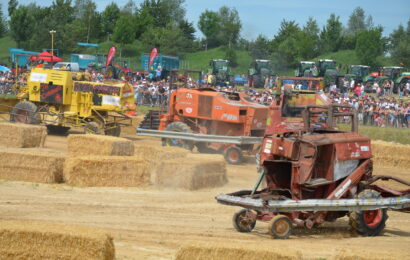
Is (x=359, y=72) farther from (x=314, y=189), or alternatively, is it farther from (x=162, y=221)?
(x=162, y=221)

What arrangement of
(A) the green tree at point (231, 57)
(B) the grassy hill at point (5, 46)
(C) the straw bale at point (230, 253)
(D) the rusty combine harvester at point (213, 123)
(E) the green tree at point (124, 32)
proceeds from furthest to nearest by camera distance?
(B) the grassy hill at point (5, 46)
(E) the green tree at point (124, 32)
(A) the green tree at point (231, 57)
(D) the rusty combine harvester at point (213, 123)
(C) the straw bale at point (230, 253)

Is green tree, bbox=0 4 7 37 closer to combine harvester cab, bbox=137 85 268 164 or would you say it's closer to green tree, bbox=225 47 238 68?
green tree, bbox=225 47 238 68

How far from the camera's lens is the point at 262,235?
33.5 feet

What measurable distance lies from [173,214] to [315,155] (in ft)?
9.50

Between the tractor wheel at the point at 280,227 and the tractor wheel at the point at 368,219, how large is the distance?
1.20 meters

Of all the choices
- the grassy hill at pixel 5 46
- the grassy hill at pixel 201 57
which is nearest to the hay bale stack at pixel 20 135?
the grassy hill at pixel 201 57

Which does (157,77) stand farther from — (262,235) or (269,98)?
(262,235)

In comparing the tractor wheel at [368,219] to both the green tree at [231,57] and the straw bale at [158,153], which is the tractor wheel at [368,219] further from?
the green tree at [231,57]

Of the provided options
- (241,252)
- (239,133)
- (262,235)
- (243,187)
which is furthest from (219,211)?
(239,133)

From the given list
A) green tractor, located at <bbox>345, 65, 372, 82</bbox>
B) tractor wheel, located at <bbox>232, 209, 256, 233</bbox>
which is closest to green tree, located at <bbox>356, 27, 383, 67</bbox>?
green tractor, located at <bbox>345, 65, 372, 82</bbox>

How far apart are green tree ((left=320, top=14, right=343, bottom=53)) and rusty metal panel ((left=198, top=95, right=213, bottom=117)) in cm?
4816

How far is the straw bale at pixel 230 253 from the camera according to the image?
6891mm

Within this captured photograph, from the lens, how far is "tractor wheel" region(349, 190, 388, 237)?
10438mm

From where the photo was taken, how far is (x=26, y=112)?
76.2 ft
